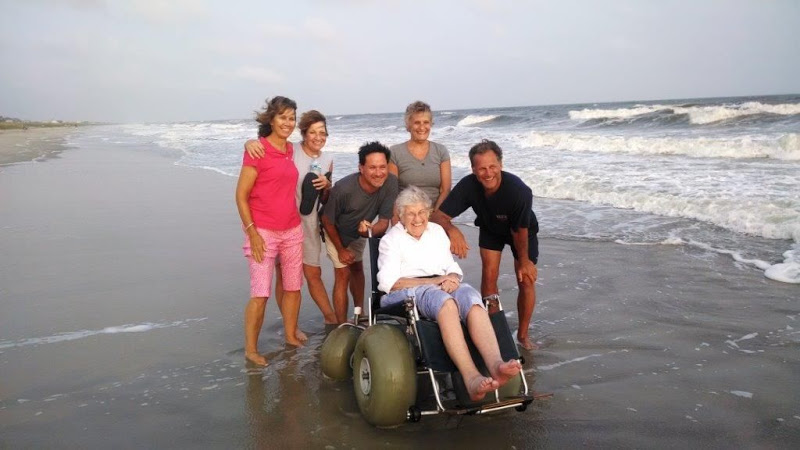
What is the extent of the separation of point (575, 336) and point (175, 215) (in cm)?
742

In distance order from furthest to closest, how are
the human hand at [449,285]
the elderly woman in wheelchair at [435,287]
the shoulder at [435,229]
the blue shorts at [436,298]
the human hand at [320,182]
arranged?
the human hand at [320,182]
the shoulder at [435,229]
the human hand at [449,285]
the blue shorts at [436,298]
the elderly woman in wheelchair at [435,287]

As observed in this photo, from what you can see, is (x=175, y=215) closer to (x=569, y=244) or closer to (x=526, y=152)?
(x=569, y=244)

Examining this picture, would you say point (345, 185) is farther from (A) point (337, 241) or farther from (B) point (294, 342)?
(B) point (294, 342)

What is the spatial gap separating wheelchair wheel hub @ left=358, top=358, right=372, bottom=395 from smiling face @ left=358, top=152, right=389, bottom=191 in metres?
1.56

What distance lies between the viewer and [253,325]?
456 cm

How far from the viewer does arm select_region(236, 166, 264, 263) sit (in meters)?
4.34

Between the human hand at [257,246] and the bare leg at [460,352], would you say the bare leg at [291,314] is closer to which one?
the human hand at [257,246]

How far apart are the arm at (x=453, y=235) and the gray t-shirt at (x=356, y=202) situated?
0.40 meters

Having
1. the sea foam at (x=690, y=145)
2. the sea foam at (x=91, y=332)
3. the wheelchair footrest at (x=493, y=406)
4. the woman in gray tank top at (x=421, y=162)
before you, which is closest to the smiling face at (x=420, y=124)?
the woman in gray tank top at (x=421, y=162)

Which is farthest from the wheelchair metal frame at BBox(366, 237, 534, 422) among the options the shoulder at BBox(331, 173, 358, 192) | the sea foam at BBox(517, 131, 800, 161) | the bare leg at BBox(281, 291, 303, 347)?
the sea foam at BBox(517, 131, 800, 161)

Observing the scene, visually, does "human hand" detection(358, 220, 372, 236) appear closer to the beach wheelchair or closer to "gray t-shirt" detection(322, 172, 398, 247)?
"gray t-shirt" detection(322, 172, 398, 247)

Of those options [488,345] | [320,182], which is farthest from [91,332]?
[488,345]

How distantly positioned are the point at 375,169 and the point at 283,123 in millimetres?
779

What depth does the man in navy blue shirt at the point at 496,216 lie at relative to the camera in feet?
14.4
